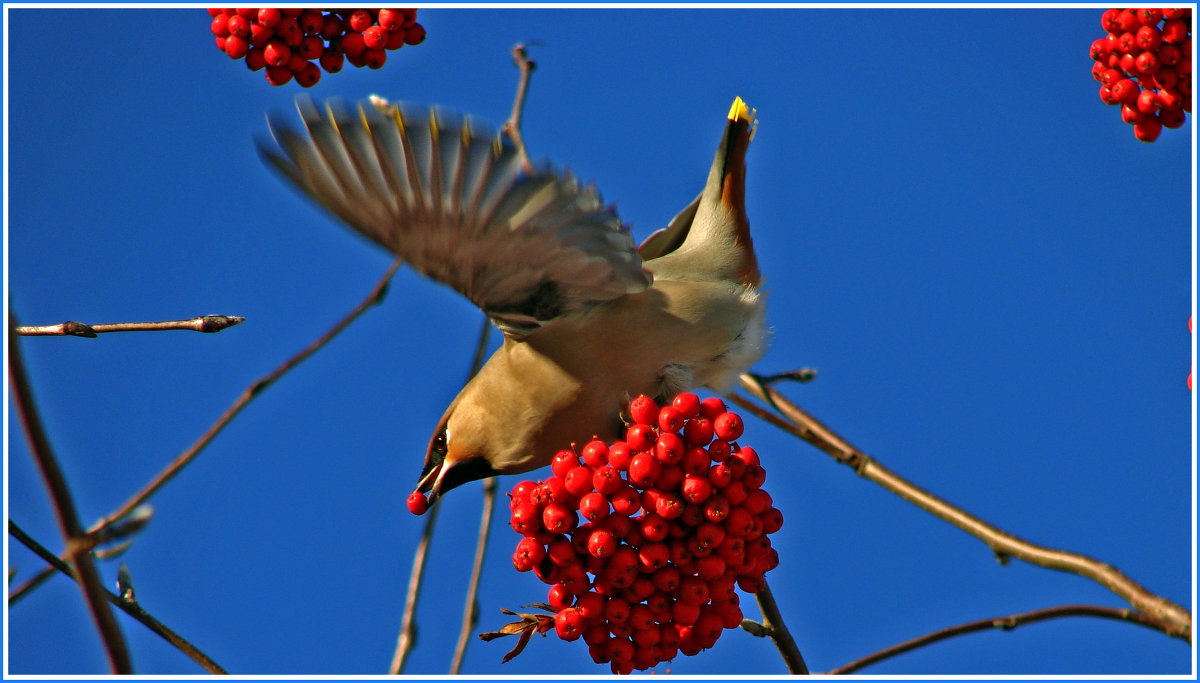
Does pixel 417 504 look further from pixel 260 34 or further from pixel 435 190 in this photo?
pixel 260 34

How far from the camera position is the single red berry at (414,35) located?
12.3ft

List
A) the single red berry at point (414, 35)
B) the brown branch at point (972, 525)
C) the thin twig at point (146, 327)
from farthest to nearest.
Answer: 1. the single red berry at point (414, 35)
2. the brown branch at point (972, 525)
3. the thin twig at point (146, 327)

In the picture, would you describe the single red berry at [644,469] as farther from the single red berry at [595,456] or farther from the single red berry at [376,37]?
the single red berry at [376,37]

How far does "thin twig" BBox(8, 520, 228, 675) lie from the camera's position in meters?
1.86

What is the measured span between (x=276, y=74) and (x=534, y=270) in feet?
3.63

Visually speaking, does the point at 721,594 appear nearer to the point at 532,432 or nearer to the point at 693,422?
the point at 693,422

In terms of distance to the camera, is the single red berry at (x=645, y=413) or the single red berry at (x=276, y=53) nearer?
the single red berry at (x=645, y=413)

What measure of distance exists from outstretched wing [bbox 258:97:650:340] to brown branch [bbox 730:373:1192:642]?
2.87 feet

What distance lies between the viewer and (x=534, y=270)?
326 cm

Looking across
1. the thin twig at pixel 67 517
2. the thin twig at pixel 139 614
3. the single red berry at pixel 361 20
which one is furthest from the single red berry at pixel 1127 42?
the thin twig at pixel 67 517

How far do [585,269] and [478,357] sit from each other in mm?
684

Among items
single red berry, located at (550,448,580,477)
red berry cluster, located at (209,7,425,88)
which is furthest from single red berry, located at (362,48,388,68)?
single red berry, located at (550,448,580,477)

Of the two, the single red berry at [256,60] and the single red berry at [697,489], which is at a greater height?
the single red berry at [256,60]

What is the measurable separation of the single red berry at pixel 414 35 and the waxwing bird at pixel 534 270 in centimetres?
33
